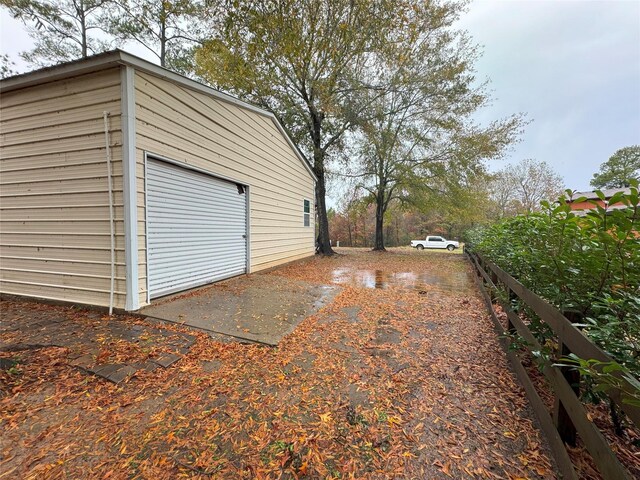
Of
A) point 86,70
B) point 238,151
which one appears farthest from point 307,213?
point 86,70

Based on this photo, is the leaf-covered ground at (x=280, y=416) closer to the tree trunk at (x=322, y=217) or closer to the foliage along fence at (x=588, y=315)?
the foliage along fence at (x=588, y=315)

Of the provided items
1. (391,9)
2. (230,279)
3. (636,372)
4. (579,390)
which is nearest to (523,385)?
(579,390)

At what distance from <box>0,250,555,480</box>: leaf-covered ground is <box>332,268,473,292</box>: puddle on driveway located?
355 centimetres

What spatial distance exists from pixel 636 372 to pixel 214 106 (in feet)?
22.1

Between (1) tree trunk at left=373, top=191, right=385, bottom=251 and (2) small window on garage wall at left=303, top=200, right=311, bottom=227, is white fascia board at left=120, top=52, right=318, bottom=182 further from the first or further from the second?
(1) tree trunk at left=373, top=191, right=385, bottom=251

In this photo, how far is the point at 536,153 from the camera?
22.3 metres

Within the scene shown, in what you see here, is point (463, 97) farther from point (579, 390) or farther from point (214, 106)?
point (579, 390)

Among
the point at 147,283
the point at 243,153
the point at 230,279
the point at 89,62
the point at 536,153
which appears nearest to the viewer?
the point at 89,62

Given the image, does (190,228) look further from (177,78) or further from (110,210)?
(177,78)

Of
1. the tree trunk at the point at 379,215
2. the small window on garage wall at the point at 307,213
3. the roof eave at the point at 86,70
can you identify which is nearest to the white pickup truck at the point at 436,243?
the tree trunk at the point at 379,215

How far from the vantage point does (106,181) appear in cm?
383

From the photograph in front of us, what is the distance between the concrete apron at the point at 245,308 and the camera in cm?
350

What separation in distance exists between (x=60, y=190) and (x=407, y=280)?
7.76 m

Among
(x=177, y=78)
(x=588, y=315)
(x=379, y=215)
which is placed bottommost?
(x=588, y=315)
